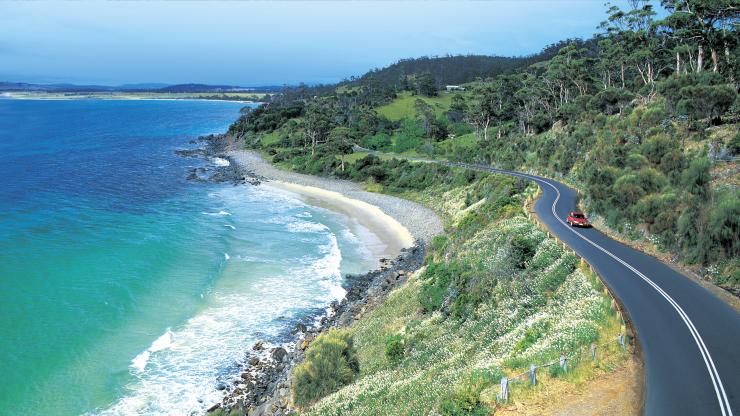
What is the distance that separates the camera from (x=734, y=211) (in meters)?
24.9

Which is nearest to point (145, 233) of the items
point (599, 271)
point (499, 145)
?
point (599, 271)

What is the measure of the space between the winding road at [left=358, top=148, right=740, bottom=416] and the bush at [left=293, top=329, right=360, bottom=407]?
13.2 metres

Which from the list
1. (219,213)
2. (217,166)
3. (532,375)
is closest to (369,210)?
(219,213)

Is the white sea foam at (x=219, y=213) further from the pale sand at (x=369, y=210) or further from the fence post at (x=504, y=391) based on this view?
the fence post at (x=504, y=391)

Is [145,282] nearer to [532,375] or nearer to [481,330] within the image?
[481,330]

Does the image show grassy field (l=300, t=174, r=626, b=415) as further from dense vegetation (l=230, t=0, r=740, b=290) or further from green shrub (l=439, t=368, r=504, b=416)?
dense vegetation (l=230, t=0, r=740, b=290)

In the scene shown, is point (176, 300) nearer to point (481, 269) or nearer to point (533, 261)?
point (481, 269)

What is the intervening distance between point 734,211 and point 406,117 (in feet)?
346

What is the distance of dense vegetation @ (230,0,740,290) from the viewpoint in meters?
29.3

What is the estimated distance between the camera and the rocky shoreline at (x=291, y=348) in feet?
86.9

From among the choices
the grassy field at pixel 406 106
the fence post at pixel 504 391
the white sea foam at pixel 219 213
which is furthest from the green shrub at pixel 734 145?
the grassy field at pixel 406 106

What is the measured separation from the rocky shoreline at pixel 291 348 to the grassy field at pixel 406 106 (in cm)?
8299

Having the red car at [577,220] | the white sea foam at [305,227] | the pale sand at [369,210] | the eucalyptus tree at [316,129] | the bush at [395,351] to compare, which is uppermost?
the eucalyptus tree at [316,129]

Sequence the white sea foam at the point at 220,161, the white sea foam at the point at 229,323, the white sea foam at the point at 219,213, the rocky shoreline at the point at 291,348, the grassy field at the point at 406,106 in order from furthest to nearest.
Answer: the grassy field at the point at 406,106
the white sea foam at the point at 220,161
the white sea foam at the point at 219,213
the white sea foam at the point at 229,323
the rocky shoreline at the point at 291,348
